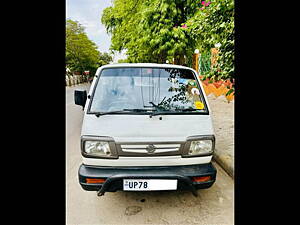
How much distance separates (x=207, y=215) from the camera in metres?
2.32

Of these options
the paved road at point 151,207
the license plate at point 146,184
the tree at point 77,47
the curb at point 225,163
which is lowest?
the paved road at point 151,207

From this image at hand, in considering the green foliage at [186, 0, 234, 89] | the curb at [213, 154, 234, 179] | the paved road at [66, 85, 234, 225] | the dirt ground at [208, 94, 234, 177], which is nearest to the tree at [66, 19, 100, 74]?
the dirt ground at [208, 94, 234, 177]

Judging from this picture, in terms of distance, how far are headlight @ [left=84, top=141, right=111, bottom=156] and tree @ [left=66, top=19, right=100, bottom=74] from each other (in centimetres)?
4080

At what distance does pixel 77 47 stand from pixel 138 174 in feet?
140

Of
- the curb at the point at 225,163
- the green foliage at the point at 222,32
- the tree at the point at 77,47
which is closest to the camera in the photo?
the green foliage at the point at 222,32

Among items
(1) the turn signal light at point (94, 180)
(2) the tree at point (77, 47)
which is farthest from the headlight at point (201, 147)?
(2) the tree at point (77, 47)

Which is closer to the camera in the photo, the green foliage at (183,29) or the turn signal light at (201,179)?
the turn signal light at (201,179)

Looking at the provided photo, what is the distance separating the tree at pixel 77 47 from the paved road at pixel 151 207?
134 ft

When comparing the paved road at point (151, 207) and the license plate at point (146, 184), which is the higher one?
the license plate at point (146, 184)

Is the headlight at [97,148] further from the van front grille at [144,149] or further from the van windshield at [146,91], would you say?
the van windshield at [146,91]

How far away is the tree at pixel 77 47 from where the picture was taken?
124ft

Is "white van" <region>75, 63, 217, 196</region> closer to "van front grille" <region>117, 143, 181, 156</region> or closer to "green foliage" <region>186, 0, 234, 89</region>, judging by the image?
"van front grille" <region>117, 143, 181, 156</region>

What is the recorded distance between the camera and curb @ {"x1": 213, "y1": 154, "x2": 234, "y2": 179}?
3.33 meters

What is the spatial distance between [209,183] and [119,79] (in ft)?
5.62
